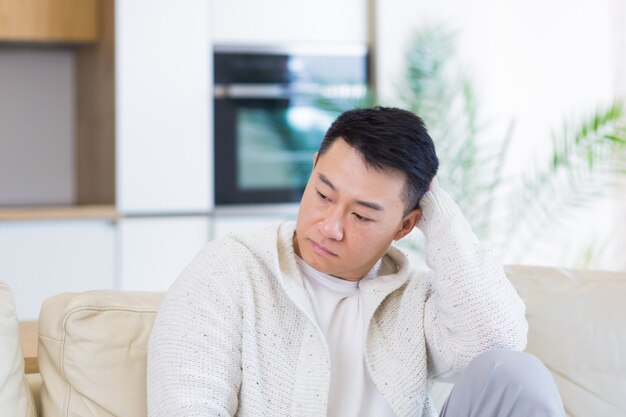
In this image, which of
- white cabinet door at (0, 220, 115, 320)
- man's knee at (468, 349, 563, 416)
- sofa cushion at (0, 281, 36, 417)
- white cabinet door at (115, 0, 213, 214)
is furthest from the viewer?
white cabinet door at (115, 0, 213, 214)

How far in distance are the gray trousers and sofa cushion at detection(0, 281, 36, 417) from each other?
760mm

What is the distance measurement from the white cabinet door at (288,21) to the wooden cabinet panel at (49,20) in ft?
1.84

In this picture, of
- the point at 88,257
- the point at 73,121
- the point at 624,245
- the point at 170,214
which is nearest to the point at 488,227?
the point at 624,245

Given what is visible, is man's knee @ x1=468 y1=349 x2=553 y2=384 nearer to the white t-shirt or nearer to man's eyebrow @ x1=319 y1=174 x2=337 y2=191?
the white t-shirt

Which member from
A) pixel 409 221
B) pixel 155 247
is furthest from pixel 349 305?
pixel 155 247

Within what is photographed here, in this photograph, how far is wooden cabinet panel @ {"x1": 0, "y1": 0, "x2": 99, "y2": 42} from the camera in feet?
12.8

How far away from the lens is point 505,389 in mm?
1580

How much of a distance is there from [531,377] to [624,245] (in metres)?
2.97

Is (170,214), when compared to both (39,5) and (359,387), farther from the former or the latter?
(359,387)

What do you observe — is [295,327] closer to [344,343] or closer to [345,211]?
[344,343]

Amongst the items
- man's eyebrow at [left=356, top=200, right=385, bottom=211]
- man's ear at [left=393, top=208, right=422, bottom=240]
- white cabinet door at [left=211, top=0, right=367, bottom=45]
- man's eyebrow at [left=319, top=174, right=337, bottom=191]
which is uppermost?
white cabinet door at [left=211, top=0, right=367, bottom=45]

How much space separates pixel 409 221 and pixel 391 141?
228mm

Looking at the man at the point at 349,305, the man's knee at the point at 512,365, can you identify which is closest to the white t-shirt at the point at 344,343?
the man at the point at 349,305

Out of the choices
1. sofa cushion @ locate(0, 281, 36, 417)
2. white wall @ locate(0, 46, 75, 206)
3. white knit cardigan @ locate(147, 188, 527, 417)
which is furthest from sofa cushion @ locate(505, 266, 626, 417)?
white wall @ locate(0, 46, 75, 206)
